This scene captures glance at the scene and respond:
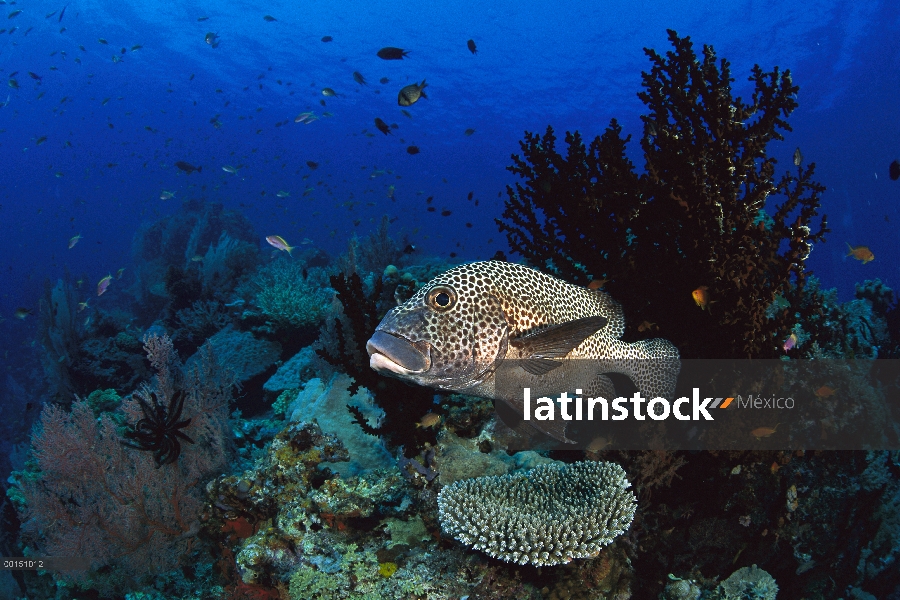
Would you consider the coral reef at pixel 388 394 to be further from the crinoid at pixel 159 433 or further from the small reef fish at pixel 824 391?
the small reef fish at pixel 824 391

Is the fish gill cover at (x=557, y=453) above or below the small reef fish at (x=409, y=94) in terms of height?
below

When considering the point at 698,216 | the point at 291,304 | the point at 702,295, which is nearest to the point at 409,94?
the point at 291,304

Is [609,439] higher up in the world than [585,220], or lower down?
lower down

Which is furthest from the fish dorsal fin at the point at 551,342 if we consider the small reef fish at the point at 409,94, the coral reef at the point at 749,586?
the small reef fish at the point at 409,94

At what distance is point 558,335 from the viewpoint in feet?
8.81

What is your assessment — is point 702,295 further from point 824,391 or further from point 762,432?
point 824,391

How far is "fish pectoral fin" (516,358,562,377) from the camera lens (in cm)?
280

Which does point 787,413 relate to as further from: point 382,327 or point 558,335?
point 382,327

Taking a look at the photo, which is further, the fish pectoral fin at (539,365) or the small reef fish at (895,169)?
the small reef fish at (895,169)

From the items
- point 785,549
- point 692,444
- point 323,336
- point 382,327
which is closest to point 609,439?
point 692,444

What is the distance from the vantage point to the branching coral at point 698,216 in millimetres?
3531

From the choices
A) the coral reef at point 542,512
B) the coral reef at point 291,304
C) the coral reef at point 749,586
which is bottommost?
the coral reef at point 291,304

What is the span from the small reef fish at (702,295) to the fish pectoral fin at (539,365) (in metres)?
1.51

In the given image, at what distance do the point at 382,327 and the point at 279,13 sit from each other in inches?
2479
